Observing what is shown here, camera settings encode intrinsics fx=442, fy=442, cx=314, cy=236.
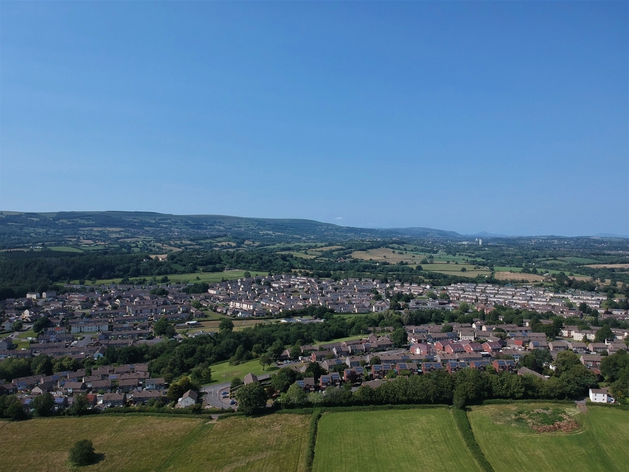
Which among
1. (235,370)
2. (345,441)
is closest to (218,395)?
(235,370)

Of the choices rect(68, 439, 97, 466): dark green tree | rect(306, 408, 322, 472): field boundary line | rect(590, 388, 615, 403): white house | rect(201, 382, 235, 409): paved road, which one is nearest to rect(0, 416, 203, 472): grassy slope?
rect(68, 439, 97, 466): dark green tree

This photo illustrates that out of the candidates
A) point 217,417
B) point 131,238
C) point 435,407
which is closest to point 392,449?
point 435,407

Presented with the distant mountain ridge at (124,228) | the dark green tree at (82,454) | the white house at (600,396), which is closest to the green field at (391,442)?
the white house at (600,396)

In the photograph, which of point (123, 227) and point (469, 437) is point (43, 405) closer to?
point (469, 437)

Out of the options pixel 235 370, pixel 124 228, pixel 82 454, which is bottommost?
pixel 235 370

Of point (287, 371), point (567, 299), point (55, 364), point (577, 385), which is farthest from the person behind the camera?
point (567, 299)

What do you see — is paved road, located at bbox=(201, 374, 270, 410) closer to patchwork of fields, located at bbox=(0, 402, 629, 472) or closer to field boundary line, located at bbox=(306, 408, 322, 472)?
patchwork of fields, located at bbox=(0, 402, 629, 472)

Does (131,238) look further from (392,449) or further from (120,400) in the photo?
(392,449)
